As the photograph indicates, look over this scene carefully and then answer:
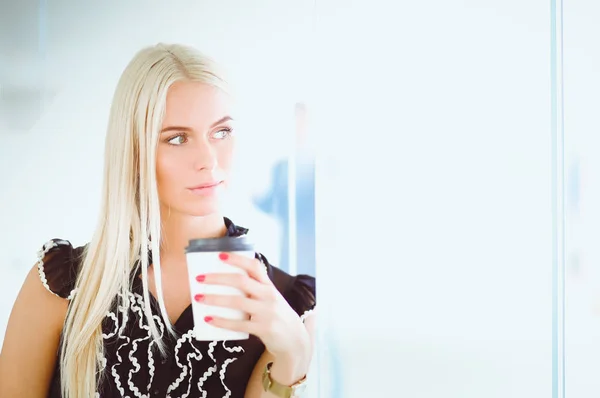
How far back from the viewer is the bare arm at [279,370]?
1.07 metres

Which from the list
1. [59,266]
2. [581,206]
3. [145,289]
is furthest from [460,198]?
[59,266]

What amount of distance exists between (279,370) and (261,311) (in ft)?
0.39

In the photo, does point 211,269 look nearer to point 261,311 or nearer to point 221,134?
point 261,311

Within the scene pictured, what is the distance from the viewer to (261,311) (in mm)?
1015

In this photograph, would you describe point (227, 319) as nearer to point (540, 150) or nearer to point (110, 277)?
point (110, 277)

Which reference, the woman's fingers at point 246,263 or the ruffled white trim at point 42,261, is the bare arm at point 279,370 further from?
the ruffled white trim at point 42,261

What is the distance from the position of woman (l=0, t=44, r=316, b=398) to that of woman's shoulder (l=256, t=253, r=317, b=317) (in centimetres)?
4

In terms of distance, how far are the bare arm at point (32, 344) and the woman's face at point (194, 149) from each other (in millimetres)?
240

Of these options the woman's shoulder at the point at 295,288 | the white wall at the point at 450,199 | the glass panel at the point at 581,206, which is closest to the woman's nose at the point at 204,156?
the woman's shoulder at the point at 295,288

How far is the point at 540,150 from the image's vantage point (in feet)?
4.19

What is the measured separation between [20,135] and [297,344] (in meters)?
0.57

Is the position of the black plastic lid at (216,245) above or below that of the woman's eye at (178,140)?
below

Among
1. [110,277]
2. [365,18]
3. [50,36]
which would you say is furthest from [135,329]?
[365,18]

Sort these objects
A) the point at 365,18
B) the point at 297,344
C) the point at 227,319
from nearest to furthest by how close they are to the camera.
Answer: the point at 227,319 < the point at 297,344 < the point at 365,18
